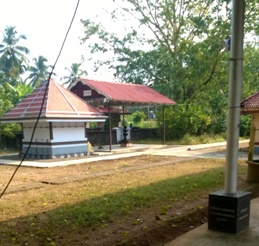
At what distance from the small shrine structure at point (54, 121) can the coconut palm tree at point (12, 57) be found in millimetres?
29854

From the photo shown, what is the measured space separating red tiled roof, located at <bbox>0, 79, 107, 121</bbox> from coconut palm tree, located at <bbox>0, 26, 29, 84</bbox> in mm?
29400

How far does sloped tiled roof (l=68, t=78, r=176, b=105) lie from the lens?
18.9 meters

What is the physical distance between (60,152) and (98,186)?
7710 millimetres

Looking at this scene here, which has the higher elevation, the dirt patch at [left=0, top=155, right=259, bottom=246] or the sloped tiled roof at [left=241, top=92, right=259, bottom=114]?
the sloped tiled roof at [left=241, top=92, right=259, bottom=114]

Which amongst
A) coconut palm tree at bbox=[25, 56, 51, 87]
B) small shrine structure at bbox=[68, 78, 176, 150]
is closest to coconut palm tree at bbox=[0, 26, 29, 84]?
coconut palm tree at bbox=[25, 56, 51, 87]

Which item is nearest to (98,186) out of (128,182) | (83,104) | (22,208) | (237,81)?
(128,182)

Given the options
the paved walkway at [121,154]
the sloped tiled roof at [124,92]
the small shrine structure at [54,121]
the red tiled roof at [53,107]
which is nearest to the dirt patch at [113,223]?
the paved walkway at [121,154]

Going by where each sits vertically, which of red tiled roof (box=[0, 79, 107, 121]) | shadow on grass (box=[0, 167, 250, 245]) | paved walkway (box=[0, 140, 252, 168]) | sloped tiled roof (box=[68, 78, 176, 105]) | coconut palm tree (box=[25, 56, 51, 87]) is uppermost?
coconut palm tree (box=[25, 56, 51, 87])

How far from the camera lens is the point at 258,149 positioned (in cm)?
1605

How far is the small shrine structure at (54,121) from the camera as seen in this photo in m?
15.5

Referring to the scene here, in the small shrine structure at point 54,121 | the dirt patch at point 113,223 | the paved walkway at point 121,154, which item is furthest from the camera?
the small shrine structure at point 54,121

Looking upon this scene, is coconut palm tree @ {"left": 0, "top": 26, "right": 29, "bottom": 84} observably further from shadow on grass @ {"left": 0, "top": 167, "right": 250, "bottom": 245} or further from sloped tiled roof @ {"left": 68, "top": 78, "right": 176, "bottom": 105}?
shadow on grass @ {"left": 0, "top": 167, "right": 250, "bottom": 245}

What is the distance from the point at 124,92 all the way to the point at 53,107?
19.6 feet

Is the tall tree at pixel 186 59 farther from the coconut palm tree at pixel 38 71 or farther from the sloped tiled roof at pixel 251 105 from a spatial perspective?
the coconut palm tree at pixel 38 71
